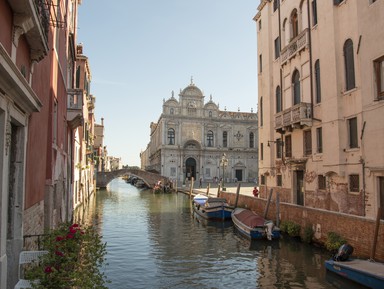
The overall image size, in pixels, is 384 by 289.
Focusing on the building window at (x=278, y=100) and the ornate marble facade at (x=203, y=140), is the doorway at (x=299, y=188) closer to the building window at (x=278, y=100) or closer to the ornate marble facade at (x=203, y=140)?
the building window at (x=278, y=100)

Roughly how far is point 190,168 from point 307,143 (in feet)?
116

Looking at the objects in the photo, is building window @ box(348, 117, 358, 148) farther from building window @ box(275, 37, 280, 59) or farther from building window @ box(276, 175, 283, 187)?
building window @ box(275, 37, 280, 59)

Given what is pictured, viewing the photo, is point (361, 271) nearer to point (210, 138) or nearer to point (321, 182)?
point (321, 182)

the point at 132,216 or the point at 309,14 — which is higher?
the point at 309,14

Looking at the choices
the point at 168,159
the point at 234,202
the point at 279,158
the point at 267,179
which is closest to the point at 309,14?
the point at 279,158

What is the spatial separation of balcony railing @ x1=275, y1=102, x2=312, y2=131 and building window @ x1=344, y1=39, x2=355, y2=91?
2367mm

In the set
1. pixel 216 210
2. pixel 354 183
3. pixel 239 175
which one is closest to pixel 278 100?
pixel 216 210

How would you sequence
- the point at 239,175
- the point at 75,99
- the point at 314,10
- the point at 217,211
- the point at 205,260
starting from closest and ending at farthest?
the point at 205,260, the point at 75,99, the point at 314,10, the point at 217,211, the point at 239,175

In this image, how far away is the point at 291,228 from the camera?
13.6 m

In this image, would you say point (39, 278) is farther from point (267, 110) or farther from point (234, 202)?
point (234, 202)

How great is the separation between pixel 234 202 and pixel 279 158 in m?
5.94

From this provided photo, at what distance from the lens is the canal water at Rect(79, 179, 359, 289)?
8898mm

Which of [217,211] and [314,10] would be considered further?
[217,211]

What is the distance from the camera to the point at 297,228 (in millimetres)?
13344
